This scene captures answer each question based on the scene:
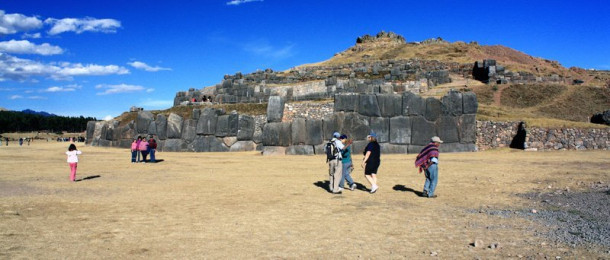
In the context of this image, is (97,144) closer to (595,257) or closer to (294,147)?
(294,147)

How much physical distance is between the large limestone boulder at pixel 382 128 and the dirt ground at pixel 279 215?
8.20 meters

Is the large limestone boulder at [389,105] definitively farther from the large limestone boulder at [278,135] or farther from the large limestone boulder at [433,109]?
the large limestone boulder at [278,135]

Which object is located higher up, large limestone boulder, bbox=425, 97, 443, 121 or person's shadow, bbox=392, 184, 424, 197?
large limestone boulder, bbox=425, 97, 443, 121

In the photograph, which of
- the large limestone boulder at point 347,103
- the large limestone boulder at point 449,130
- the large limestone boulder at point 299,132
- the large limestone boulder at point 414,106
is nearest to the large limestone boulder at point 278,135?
the large limestone boulder at point 299,132

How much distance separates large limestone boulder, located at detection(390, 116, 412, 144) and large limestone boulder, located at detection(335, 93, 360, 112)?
224 cm

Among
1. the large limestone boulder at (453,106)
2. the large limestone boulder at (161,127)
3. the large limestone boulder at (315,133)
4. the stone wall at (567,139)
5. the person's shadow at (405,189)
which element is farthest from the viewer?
the large limestone boulder at (161,127)

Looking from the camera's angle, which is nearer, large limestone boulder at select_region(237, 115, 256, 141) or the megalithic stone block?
large limestone boulder at select_region(237, 115, 256, 141)

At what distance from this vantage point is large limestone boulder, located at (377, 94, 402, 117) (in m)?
25.3

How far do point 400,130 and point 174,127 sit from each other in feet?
52.2

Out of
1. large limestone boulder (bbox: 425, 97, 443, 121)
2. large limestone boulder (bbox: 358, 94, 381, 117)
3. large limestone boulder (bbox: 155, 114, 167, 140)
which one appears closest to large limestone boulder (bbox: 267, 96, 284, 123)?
large limestone boulder (bbox: 358, 94, 381, 117)

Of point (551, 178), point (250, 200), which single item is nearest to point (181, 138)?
point (250, 200)

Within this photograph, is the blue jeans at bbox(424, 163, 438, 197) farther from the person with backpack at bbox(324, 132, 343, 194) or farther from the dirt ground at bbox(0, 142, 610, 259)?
the person with backpack at bbox(324, 132, 343, 194)

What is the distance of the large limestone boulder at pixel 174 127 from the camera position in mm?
31625

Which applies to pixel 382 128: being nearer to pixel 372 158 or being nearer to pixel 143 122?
pixel 372 158
